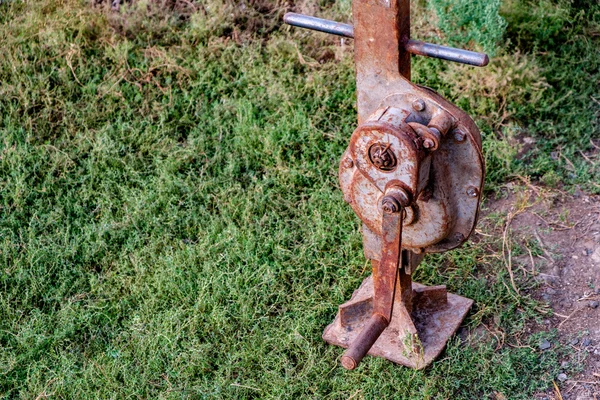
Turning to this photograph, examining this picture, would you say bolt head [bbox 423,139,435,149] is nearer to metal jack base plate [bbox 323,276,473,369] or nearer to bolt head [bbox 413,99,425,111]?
bolt head [bbox 413,99,425,111]

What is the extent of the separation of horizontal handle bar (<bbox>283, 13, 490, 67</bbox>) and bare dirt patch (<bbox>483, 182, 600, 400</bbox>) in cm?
137

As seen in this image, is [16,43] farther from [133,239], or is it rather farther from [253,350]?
[253,350]

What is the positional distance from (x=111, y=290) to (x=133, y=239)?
34 centimetres

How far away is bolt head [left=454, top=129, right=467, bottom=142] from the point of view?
8.32 ft

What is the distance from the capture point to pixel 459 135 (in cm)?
254

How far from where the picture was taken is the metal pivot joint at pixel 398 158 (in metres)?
2.46

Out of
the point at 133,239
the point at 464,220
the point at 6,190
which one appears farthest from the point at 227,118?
the point at 464,220

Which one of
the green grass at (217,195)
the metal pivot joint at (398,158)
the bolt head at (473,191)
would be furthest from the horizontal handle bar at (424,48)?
the green grass at (217,195)

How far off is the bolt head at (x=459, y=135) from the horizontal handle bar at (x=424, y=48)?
24 cm

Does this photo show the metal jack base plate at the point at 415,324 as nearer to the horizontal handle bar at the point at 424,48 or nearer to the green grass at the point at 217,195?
the green grass at the point at 217,195

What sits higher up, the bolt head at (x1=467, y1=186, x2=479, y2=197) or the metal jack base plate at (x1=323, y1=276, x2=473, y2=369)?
the bolt head at (x1=467, y1=186, x2=479, y2=197)

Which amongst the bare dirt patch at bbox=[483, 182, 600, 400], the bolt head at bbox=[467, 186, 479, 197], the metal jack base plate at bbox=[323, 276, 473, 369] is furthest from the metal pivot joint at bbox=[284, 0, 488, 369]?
the bare dirt patch at bbox=[483, 182, 600, 400]

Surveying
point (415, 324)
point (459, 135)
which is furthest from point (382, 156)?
point (415, 324)

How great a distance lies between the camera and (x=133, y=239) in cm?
381
